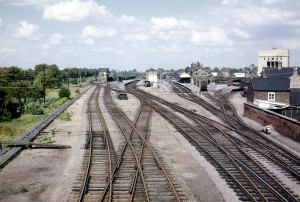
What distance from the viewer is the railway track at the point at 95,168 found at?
42.8 ft

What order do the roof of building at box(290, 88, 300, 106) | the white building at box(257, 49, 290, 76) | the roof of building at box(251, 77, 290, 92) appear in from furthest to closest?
the white building at box(257, 49, 290, 76)
the roof of building at box(251, 77, 290, 92)
the roof of building at box(290, 88, 300, 106)

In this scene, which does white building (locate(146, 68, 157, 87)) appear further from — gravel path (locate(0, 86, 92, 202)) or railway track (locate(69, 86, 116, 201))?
gravel path (locate(0, 86, 92, 202))

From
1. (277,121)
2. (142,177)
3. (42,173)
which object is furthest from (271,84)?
(42,173)

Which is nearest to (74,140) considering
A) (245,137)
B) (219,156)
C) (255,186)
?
(219,156)

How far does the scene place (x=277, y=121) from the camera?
2614 cm

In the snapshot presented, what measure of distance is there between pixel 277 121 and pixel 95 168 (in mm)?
15750

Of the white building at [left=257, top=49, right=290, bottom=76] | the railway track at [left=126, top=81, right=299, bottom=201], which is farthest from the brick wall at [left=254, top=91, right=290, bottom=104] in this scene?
the white building at [left=257, top=49, right=290, bottom=76]

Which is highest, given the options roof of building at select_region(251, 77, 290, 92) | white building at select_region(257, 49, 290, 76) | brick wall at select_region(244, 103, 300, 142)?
white building at select_region(257, 49, 290, 76)

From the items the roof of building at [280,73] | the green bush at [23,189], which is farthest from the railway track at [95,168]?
the roof of building at [280,73]

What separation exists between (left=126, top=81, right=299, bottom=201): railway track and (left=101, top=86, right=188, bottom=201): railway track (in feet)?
8.26

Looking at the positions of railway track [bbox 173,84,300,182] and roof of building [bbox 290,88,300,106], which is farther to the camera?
roof of building [bbox 290,88,300,106]

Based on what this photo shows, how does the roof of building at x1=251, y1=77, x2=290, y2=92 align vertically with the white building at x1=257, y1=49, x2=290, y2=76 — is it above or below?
below

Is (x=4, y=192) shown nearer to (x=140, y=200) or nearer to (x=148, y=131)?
(x=140, y=200)

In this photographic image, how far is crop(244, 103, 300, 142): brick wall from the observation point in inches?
906
